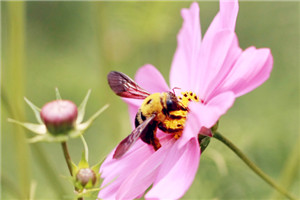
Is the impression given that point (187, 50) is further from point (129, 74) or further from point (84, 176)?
point (129, 74)

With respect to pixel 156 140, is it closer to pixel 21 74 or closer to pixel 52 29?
pixel 21 74

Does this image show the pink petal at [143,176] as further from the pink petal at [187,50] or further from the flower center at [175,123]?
the pink petal at [187,50]

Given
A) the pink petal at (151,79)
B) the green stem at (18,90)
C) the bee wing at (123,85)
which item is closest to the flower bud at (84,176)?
the bee wing at (123,85)

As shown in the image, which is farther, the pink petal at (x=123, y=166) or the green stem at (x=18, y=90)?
the green stem at (x=18, y=90)

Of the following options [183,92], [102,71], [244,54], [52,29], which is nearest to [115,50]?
[102,71]

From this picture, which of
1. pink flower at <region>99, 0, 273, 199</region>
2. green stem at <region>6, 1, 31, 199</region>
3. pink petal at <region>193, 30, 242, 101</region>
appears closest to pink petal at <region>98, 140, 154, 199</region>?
pink flower at <region>99, 0, 273, 199</region>

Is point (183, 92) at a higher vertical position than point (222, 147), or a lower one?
higher
